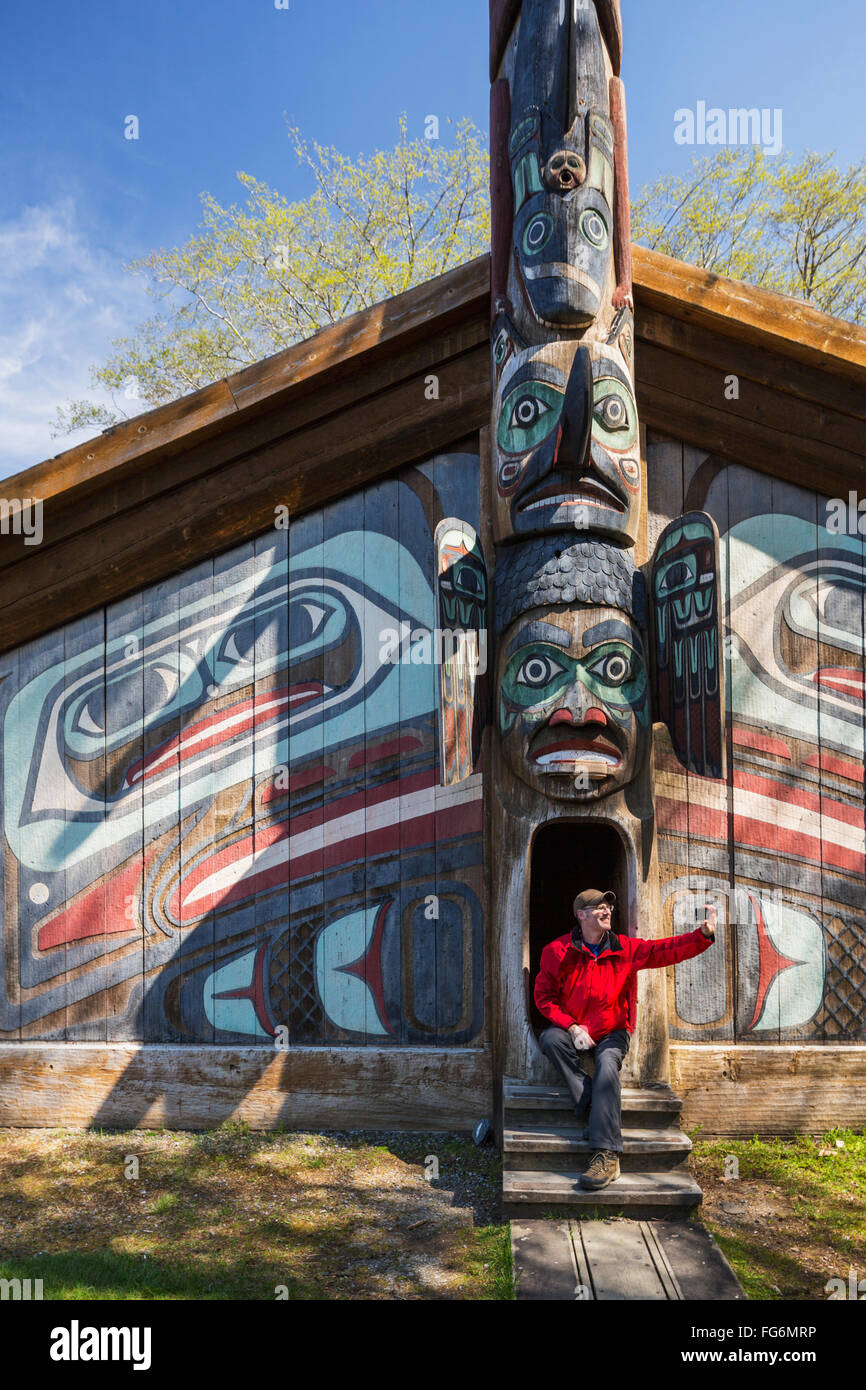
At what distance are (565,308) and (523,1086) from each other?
11.7 ft

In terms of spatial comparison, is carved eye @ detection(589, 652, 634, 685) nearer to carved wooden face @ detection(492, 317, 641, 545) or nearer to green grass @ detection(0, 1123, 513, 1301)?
carved wooden face @ detection(492, 317, 641, 545)

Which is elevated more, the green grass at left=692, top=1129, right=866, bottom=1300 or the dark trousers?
the dark trousers

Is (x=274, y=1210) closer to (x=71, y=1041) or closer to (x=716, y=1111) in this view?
(x=71, y=1041)

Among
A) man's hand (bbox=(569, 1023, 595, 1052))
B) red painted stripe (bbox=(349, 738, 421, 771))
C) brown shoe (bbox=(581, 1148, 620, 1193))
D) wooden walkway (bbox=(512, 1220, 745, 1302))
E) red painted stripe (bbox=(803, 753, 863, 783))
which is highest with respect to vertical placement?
red painted stripe (bbox=(349, 738, 421, 771))

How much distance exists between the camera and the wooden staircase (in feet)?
11.6

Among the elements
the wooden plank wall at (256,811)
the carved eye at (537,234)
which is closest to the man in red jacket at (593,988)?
the wooden plank wall at (256,811)

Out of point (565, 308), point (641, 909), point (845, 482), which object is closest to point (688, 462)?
point (845, 482)

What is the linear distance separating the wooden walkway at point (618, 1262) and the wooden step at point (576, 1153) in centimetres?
26

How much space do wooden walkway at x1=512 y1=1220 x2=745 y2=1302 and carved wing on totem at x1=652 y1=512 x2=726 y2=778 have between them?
1.83 metres

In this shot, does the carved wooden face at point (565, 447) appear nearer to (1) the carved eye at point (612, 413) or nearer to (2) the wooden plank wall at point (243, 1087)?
(1) the carved eye at point (612, 413)

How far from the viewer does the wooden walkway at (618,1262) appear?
299 centimetres

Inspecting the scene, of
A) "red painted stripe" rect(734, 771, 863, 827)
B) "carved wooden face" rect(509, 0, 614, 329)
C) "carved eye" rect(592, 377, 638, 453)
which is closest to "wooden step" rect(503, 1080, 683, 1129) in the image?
"red painted stripe" rect(734, 771, 863, 827)

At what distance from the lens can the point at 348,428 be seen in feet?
17.0

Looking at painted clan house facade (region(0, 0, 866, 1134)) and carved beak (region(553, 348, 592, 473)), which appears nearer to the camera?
carved beak (region(553, 348, 592, 473))
